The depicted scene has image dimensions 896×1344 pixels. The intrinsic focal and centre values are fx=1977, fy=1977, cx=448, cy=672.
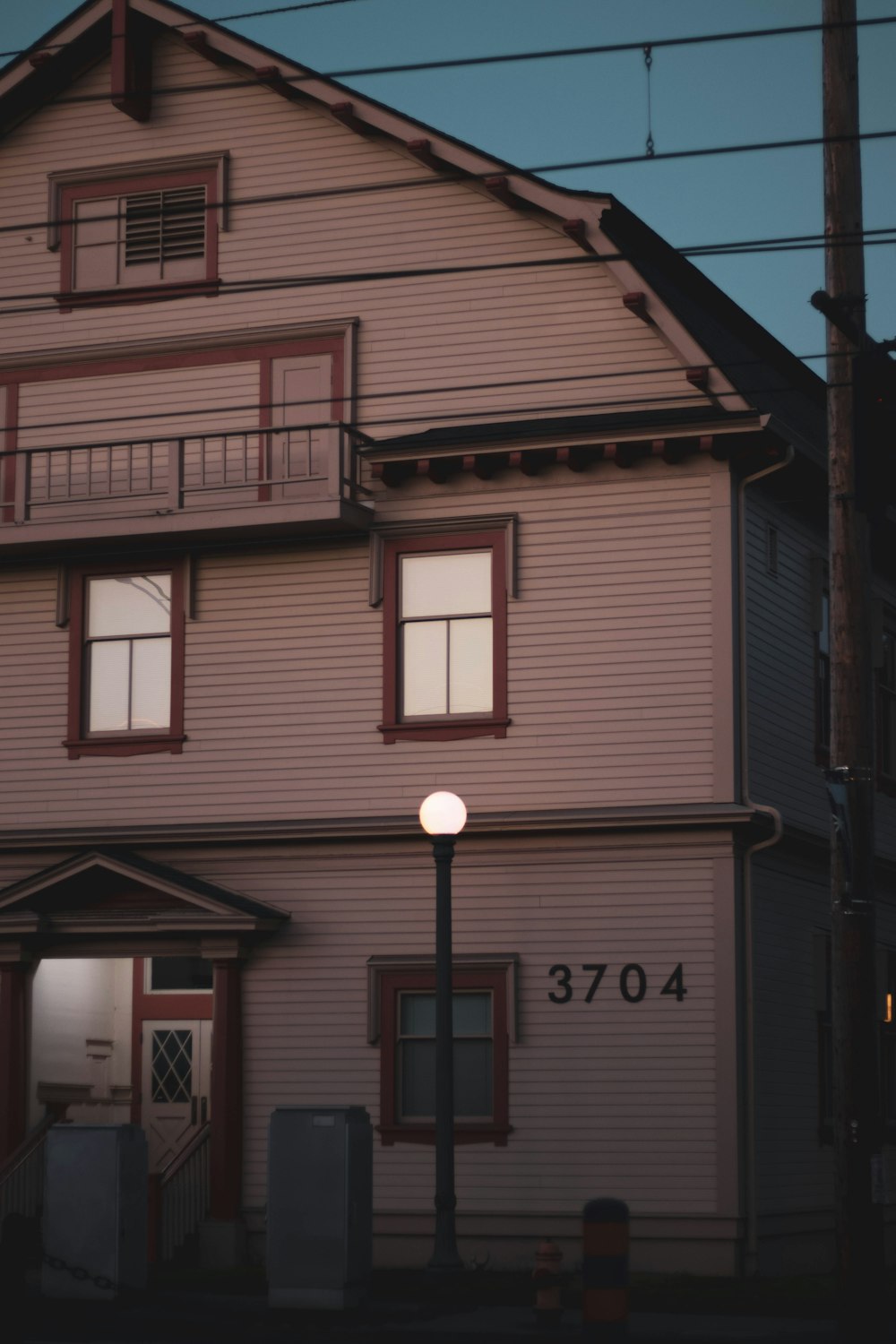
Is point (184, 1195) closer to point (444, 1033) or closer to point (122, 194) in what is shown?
point (444, 1033)

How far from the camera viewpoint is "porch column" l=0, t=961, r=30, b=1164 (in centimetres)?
2158

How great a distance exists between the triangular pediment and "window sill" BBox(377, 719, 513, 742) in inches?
90.8

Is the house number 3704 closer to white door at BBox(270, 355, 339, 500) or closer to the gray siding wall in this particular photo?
the gray siding wall

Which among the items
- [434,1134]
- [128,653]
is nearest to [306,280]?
[128,653]

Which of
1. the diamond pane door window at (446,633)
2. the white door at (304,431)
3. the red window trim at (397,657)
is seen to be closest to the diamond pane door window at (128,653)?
the white door at (304,431)

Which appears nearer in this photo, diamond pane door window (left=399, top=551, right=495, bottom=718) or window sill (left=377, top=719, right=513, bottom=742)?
window sill (left=377, top=719, right=513, bottom=742)

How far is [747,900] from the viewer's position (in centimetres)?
2011

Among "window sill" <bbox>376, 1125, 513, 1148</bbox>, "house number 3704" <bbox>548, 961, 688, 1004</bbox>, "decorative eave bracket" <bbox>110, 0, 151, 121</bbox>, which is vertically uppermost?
"decorative eave bracket" <bbox>110, 0, 151, 121</bbox>

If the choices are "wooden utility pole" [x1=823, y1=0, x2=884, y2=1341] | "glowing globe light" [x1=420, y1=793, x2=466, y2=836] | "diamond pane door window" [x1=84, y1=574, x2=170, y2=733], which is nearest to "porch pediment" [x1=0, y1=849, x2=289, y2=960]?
"diamond pane door window" [x1=84, y1=574, x2=170, y2=733]

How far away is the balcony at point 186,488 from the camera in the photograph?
2134 centimetres

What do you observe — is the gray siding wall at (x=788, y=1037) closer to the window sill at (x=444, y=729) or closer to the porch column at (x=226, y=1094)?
the window sill at (x=444, y=729)

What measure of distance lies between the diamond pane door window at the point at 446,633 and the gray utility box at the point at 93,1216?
5.99 m

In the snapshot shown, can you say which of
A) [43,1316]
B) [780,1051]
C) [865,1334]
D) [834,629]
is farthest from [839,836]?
[43,1316]

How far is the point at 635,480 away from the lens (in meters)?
20.9
